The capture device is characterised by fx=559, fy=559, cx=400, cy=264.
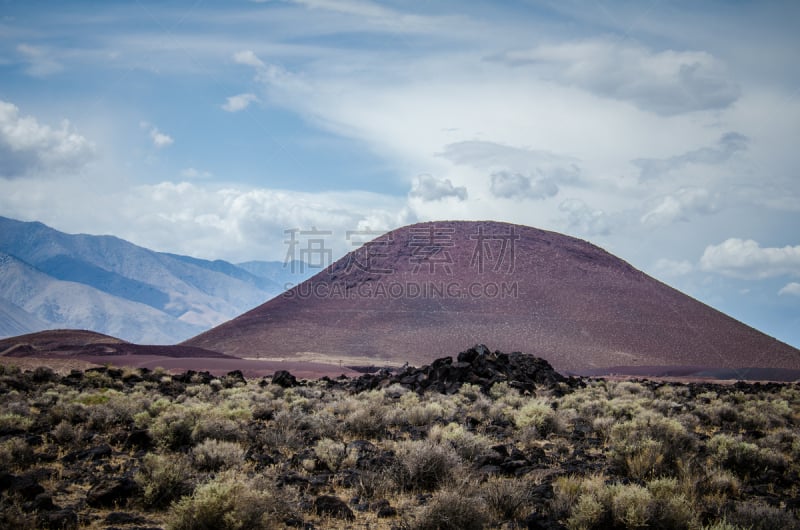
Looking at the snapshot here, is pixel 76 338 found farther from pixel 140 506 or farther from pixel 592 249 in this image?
pixel 592 249

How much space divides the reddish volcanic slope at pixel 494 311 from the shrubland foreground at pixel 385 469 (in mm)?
49132

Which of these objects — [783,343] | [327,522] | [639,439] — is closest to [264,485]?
[327,522]

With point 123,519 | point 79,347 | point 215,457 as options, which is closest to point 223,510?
point 123,519

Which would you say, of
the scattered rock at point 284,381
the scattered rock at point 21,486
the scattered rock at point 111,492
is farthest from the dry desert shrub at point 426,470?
the scattered rock at point 284,381

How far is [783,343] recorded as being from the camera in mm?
76062

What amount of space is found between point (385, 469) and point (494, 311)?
67.2m

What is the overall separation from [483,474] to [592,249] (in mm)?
94774

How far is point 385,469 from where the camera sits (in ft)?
29.0

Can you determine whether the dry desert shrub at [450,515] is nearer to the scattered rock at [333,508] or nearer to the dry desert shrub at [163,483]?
the scattered rock at [333,508]

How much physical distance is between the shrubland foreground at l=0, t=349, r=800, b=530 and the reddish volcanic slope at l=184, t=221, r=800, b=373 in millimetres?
49132

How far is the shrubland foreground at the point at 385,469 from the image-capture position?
21.0ft

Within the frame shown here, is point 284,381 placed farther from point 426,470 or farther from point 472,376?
point 426,470

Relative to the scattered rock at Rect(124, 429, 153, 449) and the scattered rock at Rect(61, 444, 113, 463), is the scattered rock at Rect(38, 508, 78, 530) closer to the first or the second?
the scattered rock at Rect(61, 444, 113, 463)

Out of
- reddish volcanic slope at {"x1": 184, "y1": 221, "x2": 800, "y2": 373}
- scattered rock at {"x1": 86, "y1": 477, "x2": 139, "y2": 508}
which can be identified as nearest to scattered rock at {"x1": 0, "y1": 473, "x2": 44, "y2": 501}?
scattered rock at {"x1": 86, "y1": 477, "x2": 139, "y2": 508}
